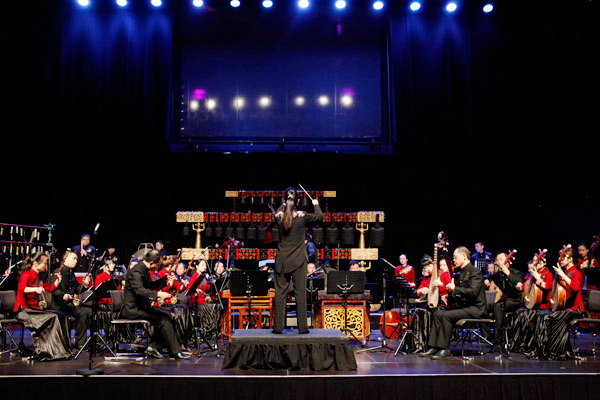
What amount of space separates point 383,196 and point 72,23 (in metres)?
9.29

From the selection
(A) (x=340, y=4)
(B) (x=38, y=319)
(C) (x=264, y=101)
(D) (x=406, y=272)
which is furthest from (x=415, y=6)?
(B) (x=38, y=319)

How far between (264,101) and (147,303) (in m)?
8.21

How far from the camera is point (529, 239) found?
1416 cm

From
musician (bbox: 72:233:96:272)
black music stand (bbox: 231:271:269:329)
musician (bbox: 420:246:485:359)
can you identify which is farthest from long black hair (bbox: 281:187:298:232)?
Result: musician (bbox: 72:233:96:272)

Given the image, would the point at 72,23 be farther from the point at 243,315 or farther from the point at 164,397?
the point at 164,397

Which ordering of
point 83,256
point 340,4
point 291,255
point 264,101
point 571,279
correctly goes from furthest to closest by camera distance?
point 264,101 → point 340,4 → point 83,256 → point 571,279 → point 291,255

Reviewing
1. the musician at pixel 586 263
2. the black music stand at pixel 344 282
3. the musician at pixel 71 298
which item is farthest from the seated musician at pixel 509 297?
the musician at pixel 71 298

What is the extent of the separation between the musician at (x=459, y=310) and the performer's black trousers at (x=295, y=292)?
206 centimetres

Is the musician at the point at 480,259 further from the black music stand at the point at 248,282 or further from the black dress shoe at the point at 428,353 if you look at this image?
the black music stand at the point at 248,282

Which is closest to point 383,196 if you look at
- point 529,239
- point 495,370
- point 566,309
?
point 529,239

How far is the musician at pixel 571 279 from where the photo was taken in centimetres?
742

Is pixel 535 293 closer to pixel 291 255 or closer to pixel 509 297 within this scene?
pixel 509 297

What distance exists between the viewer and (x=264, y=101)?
1457 centimetres

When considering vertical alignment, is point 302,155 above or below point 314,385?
above
